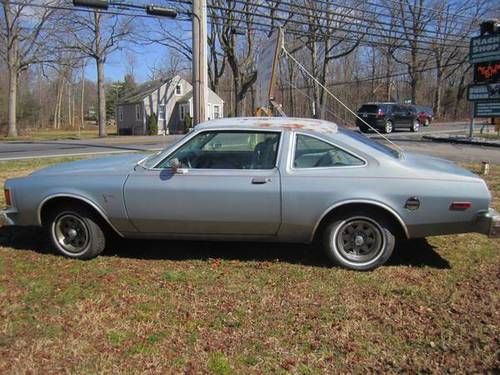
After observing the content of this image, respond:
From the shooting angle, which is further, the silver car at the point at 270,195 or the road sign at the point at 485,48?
the road sign at the point at 485,48

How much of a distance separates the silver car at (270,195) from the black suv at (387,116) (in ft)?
83.9

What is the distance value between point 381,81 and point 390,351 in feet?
201

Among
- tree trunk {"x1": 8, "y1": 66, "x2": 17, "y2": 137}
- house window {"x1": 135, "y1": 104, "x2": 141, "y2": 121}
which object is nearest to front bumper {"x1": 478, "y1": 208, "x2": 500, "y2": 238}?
tree trunk {"x1": 8, "y1": 66, "x2": 17, "y2": 137}

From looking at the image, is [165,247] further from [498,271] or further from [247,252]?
[498,271]

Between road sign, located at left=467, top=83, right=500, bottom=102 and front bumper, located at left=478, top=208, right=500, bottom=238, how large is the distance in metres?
19.0

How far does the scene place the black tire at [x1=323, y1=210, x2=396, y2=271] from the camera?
16.1 feet

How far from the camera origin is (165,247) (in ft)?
18.8

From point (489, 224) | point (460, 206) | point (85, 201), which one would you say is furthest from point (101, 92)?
point (489, 224)

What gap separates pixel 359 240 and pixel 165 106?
47375 mm

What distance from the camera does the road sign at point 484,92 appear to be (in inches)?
853

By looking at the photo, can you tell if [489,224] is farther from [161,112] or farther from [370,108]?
[161,112]

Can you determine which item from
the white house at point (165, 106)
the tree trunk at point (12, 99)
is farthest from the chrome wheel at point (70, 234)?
the white house at point (165, 106)

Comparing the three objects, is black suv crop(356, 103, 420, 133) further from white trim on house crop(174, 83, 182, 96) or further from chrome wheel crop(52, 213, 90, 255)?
chrome wheel crop(52, 213, 90, 255)

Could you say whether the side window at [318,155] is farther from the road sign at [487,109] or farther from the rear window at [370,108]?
the rear window at [370,108]
